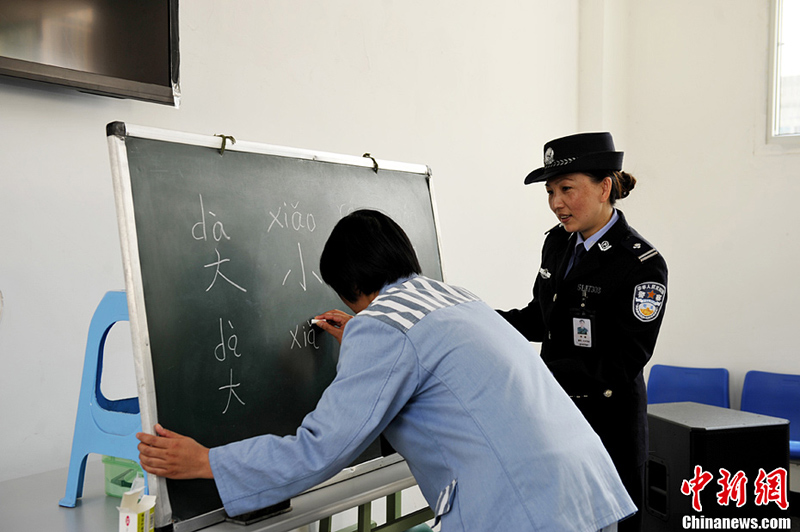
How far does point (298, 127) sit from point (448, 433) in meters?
1.58

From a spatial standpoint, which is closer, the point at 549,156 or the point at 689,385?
the point at 549,156

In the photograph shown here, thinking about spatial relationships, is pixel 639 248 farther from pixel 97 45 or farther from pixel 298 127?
pixel 97 45

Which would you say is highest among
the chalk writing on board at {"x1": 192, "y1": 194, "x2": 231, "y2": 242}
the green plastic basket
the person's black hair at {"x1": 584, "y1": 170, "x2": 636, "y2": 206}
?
the person's black hair at {"x1": 584, "y1": 170, "x2": 636, "y2": 206}

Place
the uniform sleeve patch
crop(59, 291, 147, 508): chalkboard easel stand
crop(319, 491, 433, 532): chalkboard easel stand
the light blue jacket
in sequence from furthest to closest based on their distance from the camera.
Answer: the uniform sleeve patch
crop(319, 491, 433, 532): chalkboard easel stand
crop(59, 291, 147, 508): chalkboard easel stand
the light blue jacket

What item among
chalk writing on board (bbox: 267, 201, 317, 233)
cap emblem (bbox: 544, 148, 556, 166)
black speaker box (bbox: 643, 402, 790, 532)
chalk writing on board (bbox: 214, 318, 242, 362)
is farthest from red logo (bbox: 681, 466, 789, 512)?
chalk writing on board (bbox: 214, 318, 242, 362)

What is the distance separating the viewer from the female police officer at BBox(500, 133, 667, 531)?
6.49 ft

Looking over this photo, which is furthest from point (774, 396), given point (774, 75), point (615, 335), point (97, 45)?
point (97, 45)

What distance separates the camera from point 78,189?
185cm

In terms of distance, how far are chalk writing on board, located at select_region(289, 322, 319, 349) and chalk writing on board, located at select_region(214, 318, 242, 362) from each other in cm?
17

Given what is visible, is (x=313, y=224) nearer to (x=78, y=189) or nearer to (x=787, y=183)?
(x=78, y=189)

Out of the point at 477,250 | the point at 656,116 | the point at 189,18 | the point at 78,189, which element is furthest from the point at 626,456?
the point at 656,116

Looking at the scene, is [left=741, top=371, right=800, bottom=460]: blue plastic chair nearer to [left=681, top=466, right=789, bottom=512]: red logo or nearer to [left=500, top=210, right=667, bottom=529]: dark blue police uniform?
[left=681, top=466, right=789, bottom=512]: red logo

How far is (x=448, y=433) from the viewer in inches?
47.5

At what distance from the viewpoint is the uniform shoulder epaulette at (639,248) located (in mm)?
1991
